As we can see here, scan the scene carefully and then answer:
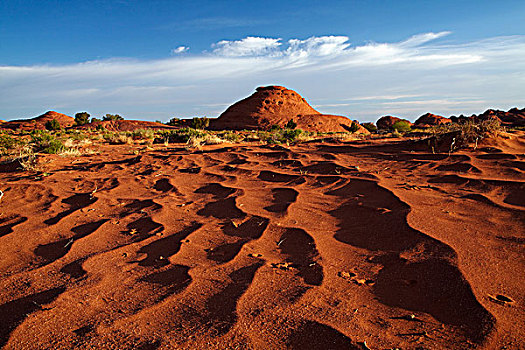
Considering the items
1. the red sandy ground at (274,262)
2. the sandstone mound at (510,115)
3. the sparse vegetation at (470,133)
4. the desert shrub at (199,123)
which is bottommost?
the sandstone mound at (510,115)

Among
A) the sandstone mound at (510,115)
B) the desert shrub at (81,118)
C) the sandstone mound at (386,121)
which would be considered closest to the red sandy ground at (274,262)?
the sandstone mound at (510,115)

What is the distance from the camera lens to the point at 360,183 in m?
3.78

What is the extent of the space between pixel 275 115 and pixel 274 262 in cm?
3982

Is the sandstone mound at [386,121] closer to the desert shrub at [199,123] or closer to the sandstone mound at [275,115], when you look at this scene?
the sandstone mound at [275,115]

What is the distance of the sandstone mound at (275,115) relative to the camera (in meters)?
38.8

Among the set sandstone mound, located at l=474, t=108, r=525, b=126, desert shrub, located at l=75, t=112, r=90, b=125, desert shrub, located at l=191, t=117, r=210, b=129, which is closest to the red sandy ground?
desert shrub, located at l=191, t=117, r=210, b=129

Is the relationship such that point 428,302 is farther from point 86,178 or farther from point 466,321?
point 86,178

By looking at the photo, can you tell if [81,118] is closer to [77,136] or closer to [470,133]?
[77,136]

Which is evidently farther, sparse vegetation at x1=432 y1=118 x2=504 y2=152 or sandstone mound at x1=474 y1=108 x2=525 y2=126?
sandstone mound at x1=474 y1=108 x2=525 y2=126

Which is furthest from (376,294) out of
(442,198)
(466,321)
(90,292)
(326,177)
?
(326,177)

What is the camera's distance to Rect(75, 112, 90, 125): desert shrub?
34469 millimetres

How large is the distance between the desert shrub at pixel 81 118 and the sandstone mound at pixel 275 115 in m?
14.0

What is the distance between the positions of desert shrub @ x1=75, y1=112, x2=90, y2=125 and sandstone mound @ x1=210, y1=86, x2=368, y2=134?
14000 mm

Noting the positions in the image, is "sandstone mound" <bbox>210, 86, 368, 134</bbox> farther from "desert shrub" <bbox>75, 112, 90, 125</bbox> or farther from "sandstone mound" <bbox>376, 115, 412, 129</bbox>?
"desert shrub" <bbox>75, 112, 90, 125</bbox>
